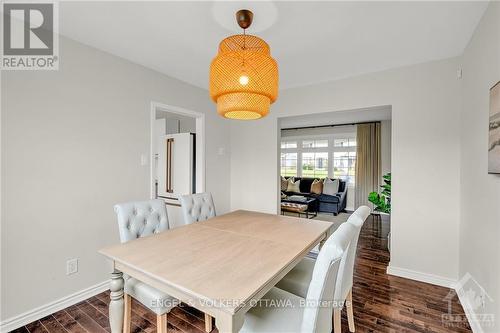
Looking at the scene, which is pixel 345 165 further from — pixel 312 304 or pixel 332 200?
pixel 312 304

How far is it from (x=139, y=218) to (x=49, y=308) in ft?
3.65

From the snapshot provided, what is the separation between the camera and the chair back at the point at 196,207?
2260 mm

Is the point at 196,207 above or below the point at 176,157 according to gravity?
below

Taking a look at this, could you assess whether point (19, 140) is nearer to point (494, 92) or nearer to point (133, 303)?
point (133, 303)

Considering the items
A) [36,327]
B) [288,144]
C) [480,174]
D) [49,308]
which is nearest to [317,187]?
[288,144]

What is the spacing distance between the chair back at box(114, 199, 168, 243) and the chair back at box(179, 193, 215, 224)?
0.23 metres

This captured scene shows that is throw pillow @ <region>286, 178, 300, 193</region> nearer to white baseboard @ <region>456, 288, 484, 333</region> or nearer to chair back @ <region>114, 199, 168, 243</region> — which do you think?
white baseboard @ <region>456, 288, 484, 333</region>

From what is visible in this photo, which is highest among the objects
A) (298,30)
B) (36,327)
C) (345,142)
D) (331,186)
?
(298,30)

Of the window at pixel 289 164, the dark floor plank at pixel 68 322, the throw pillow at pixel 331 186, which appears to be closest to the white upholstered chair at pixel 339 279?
the dark floor plank at pixel 68 322

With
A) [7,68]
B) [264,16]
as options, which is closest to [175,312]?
[7,68]

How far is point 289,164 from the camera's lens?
742 centimetres

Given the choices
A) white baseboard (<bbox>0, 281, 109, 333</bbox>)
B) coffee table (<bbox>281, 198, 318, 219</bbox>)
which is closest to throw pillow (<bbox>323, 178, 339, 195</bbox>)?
coffee table (<bbox>281, 198, 318, 219</bbox>)

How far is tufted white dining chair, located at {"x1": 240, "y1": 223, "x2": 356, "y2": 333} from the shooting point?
0.96m

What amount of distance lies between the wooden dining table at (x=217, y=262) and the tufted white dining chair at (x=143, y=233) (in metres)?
0.14
